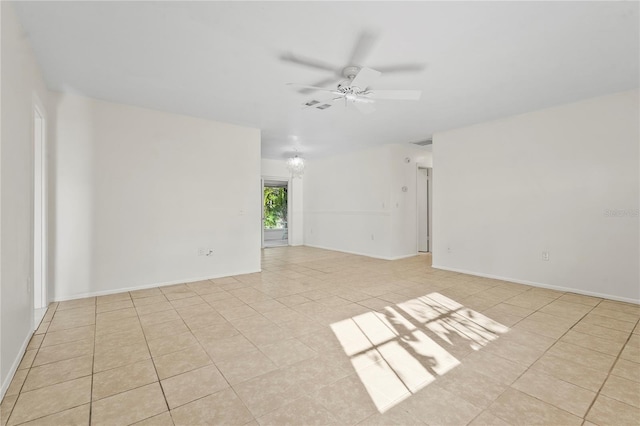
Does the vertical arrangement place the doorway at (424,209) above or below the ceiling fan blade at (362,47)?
below

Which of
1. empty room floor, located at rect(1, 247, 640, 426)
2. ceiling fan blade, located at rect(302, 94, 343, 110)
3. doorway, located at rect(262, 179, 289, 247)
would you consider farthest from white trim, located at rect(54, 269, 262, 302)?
doorway, located at rect(262, 179, 289, 247)

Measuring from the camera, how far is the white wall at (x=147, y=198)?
362 centimetres

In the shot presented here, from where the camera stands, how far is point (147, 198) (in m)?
4.10

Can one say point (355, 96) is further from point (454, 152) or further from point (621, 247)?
point (621, 247)

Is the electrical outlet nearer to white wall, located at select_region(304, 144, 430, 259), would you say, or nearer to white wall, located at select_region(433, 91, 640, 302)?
white wall, located at select_region(304, 144, 430, 259)

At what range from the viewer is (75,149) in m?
3.63

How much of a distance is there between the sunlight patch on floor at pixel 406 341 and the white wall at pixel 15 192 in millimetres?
2332

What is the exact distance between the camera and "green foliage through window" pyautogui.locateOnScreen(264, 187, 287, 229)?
356 inches

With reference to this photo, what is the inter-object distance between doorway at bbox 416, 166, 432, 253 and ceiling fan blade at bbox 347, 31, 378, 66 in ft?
16.4

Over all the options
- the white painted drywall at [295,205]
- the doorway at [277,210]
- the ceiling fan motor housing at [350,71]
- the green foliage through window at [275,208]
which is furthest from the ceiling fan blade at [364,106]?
the green foliage through window at [275,208]

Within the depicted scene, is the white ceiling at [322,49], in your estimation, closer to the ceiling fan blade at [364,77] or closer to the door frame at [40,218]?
the ceiling fan blade at [364,77]

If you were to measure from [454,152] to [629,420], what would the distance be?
14.2 feet

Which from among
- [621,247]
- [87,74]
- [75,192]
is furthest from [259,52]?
[621,247]

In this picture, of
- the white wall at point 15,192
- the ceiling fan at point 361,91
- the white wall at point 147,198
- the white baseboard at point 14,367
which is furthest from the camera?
the white wall at point 147,198
